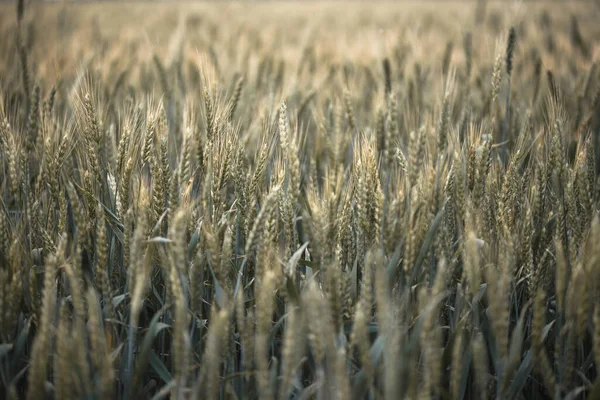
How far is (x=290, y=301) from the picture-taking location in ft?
4.03

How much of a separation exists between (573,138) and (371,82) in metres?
1.43

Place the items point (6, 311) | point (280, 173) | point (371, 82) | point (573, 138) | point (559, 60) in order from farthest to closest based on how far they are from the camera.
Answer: point (559, 60) < point (371, 82) < point (573, 138) < point (280, 173) < point (6, 311)

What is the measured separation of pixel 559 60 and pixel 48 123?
13.3 ft

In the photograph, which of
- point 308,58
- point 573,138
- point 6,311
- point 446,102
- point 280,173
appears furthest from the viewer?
point 308,58

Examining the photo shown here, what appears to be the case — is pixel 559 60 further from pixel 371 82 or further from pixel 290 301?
pixel 290 301

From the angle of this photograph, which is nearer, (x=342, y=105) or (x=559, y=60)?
(x=342, y=105)

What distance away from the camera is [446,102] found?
5.58ft

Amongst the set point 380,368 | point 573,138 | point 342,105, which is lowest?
point 380,368

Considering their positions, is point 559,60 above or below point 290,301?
above

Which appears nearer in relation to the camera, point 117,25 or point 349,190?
point 349,190

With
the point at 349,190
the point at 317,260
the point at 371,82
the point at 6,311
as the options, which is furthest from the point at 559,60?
the point at 6,311

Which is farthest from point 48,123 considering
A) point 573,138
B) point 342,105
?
point 573,138

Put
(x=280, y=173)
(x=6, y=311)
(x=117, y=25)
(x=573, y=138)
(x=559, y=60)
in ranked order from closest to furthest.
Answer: (x=6, y=311)
(x=280, y=173)
(x=573, y=138)
(x=559, y=60)
(x=117, y=25)

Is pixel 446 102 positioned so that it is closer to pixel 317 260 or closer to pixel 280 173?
pixel 280 173
